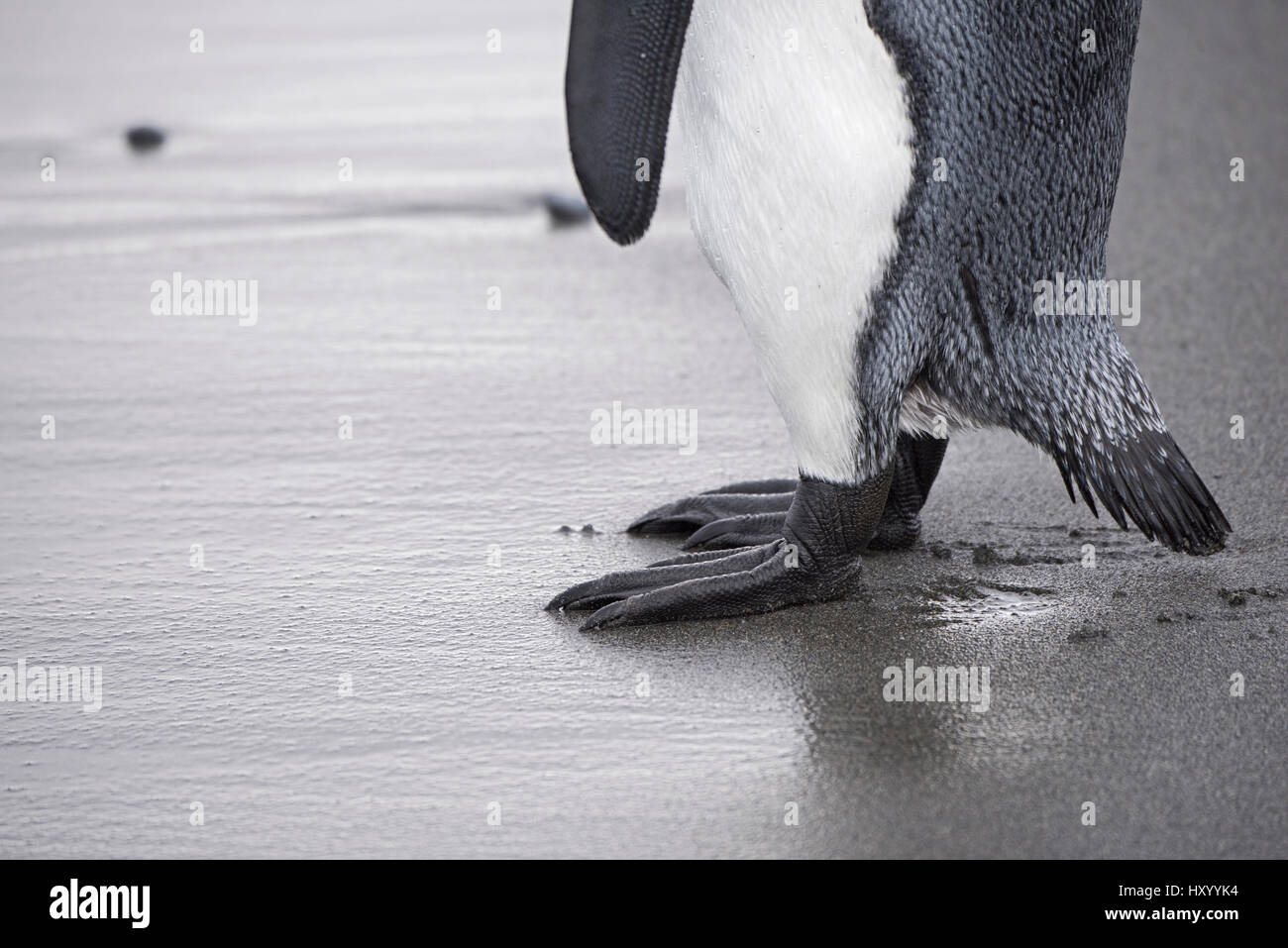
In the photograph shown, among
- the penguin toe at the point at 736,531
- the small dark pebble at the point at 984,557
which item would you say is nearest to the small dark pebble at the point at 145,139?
the penguin toe at the point at 736,531

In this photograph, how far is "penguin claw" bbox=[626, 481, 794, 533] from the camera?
3.54 meters

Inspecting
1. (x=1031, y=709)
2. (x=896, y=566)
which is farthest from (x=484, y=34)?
(x=1031, y=709)

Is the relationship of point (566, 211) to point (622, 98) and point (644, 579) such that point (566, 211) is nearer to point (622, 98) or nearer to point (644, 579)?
point (644, 579)

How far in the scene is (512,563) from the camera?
3396 mm

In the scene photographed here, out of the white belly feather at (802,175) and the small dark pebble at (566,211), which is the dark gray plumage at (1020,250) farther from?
the small dark pebble at (566,211)

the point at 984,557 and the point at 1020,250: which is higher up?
the point at 1020,250

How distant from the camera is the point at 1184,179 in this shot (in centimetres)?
600

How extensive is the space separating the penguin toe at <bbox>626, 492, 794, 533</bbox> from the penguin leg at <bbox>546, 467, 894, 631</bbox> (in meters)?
0.34

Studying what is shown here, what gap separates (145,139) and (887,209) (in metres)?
4.51

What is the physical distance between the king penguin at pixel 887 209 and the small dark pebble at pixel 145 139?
4060 millimetres

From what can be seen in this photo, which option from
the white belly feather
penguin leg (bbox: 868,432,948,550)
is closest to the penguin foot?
penguin leg (bbox: 868,432,948,550)

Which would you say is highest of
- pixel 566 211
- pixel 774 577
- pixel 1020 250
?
pixel 566 211

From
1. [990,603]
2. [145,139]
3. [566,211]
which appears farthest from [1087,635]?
[145,139]

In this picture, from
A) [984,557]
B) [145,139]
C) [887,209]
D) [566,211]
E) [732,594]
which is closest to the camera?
[887,209]
